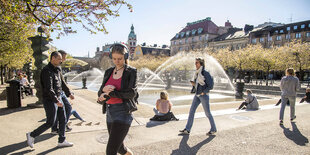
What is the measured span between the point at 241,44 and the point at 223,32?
16193mm

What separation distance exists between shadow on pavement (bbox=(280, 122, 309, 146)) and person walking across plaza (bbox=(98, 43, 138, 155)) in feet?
15.3

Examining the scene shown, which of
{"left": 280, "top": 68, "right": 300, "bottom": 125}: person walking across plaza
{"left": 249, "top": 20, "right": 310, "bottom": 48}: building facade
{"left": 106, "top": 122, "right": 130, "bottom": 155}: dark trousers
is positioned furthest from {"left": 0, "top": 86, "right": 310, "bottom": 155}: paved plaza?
{"left": 249, "top": 20, "right": 310, "bottom": 48}: building facade

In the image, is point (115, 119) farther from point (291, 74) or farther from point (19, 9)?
point (291, 74)

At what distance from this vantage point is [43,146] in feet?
14.9

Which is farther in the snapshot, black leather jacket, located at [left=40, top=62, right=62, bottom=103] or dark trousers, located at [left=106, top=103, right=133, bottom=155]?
black leather jacket, located at [left=40, top=62, right=62, bottom=103]

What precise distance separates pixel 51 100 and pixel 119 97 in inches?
92.0

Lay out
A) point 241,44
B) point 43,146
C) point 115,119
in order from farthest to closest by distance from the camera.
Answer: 1. point 241,44
2. point 43,146
3. point 115,119

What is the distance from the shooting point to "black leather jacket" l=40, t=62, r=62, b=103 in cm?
418

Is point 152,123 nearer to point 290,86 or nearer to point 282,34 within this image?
point 290,86

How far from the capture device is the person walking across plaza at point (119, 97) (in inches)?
111

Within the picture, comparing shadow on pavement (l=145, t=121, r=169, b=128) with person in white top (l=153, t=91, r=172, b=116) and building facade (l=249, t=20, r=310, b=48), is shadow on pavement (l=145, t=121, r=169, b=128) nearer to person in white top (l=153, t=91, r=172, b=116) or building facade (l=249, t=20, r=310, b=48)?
person in white top (l=153, t=91, r=172, b=116)

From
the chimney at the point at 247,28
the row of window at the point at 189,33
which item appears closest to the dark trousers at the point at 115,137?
the chimney at the point at 247,28

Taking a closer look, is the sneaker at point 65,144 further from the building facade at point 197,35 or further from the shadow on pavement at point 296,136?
the building facade at point 197,35

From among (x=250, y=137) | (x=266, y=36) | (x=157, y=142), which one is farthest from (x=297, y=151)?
(x=266, y=36)
